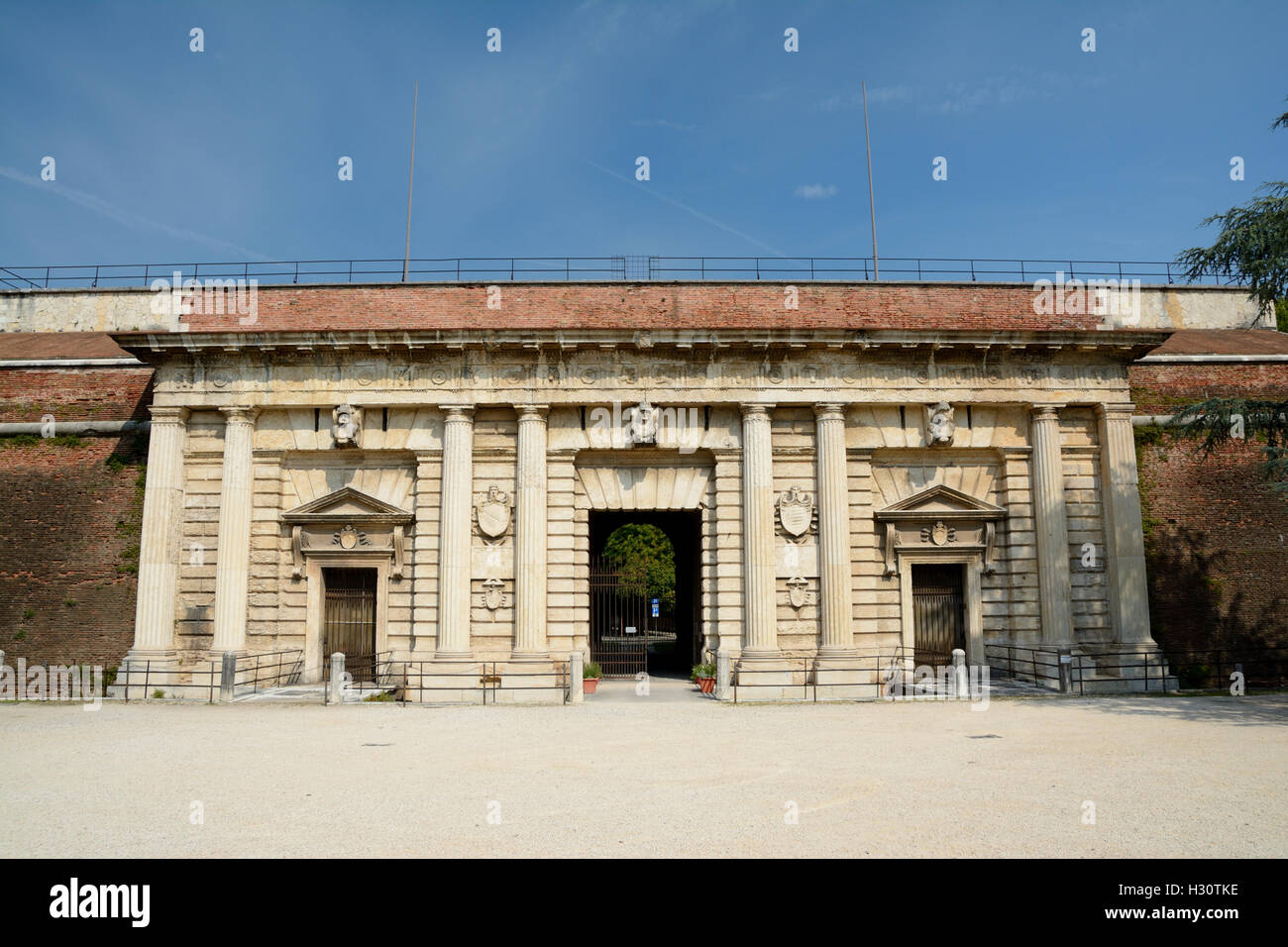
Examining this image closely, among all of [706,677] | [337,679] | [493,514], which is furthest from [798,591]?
[337,679]

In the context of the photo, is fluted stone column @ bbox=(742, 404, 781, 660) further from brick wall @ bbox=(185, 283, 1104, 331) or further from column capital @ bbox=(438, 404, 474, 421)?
column capital @ bbox=(438, 404, 474, 421)

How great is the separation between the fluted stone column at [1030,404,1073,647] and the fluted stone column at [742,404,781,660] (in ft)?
20.4

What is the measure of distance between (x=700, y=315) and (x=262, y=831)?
53.3 feet

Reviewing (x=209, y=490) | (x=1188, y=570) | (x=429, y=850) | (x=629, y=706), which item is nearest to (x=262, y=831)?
(x=429, y=850)

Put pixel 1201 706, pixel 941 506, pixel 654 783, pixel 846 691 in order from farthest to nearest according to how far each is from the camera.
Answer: pixel 941 506 → pixel 846 691 → pixel 1201 706 → pixel 654 783

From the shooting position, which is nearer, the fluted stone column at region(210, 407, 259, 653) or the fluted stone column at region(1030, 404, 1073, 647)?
the fluted stone column at region(210, 407, 259, 653)

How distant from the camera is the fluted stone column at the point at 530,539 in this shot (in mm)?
18759

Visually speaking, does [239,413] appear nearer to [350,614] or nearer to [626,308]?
[350,614]

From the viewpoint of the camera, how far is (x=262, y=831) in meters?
7.32

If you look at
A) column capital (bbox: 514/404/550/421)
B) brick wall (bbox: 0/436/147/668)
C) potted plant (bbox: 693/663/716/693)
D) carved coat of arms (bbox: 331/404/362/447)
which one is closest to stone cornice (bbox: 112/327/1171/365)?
column capital (bbox: 514/404/550/421)

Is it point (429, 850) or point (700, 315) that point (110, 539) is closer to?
point (700, 315)

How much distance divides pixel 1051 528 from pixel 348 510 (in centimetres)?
1624

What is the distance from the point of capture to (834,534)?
63.0 feet

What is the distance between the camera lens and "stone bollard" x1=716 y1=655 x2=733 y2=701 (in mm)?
17469
